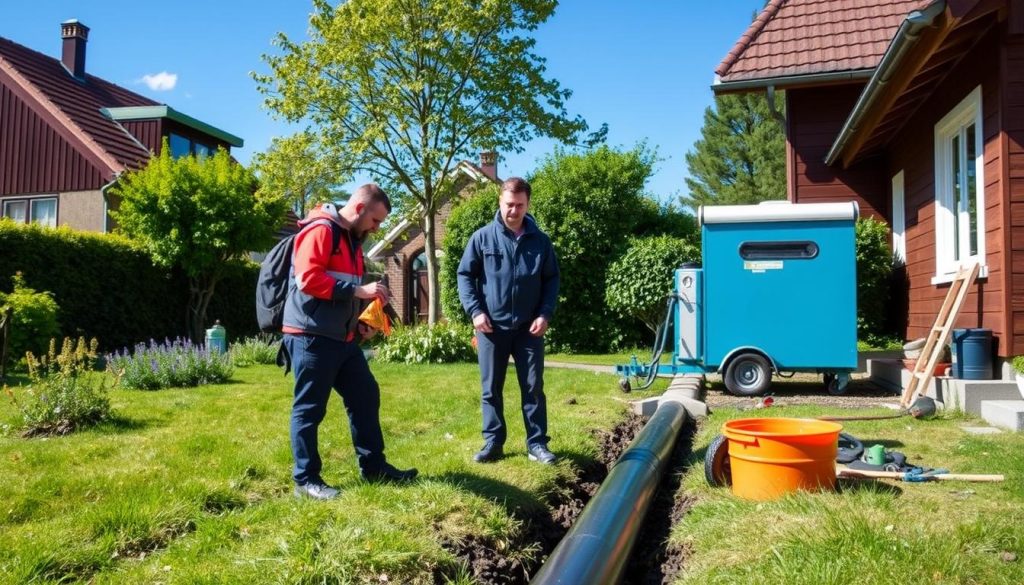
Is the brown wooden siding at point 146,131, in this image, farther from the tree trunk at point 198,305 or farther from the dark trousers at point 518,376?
the dark trousers at point 518,376

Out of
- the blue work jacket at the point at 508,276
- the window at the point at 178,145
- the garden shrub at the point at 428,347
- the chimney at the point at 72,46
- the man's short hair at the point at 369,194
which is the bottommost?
the garden shrub at the point at 428,347

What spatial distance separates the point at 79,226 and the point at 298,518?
18827 mm

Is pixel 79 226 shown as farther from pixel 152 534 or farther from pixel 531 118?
pixel 152 534

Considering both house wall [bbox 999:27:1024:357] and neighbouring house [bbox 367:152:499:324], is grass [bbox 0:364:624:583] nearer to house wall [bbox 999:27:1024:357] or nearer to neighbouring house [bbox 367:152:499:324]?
house wall [bbox 999:27:1024:357]

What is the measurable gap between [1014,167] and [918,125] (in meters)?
3.21

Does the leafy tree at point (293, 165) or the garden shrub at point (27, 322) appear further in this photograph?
the leafy tree at point (293, 165)

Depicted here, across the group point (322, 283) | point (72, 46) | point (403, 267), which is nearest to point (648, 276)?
point (322, 283)

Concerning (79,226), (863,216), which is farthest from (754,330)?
(79,226)

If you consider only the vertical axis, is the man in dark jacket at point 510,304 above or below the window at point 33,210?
below

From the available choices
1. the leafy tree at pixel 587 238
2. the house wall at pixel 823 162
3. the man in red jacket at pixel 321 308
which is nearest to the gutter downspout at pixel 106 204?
the leafy tree at pixel 587 238

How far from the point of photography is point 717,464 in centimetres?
441

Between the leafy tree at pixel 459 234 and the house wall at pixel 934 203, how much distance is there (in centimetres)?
921

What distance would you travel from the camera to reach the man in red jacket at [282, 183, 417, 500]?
12.5 feet

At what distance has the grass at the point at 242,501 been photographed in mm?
3037
